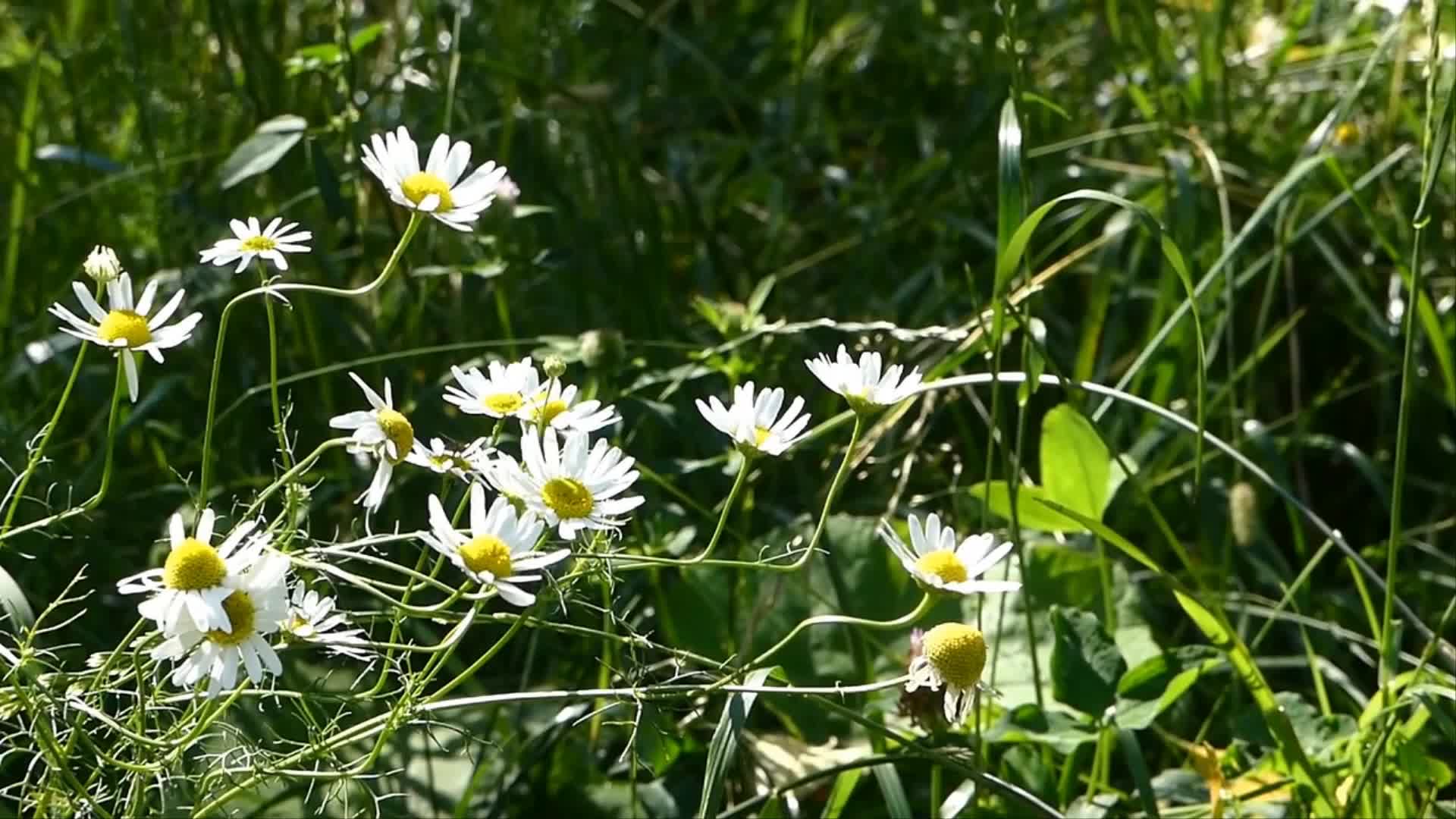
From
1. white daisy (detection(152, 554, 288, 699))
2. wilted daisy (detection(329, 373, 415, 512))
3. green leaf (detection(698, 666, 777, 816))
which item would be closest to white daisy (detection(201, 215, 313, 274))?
wilted daisy (detection(329, 373, 415, 512))

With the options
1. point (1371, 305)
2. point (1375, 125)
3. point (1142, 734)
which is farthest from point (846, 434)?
point (1375, 125)

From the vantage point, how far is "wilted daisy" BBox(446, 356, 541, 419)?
91cm

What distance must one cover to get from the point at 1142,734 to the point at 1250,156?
74 centimetres

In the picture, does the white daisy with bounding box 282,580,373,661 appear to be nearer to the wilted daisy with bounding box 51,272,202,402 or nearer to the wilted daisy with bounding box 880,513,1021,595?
the wilted daisy with bounding box 51,272,202,402

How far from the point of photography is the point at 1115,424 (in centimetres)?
159

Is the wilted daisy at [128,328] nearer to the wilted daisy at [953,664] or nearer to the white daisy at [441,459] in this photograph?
the white daisy at [441,459]

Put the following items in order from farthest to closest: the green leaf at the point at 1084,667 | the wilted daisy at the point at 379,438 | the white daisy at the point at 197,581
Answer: the green leaf at the point at 1084,667
the wilted daisy at the point at 379,438
the white daisy at the point at 197,581

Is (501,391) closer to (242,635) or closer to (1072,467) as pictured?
(242,635)

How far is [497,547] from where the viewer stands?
0.77 meters

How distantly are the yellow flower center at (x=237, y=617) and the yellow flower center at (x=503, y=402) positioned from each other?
199 millimetres

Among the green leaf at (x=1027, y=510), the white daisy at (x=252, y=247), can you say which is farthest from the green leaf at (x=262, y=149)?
the green leaf at (x=1027, y=510)

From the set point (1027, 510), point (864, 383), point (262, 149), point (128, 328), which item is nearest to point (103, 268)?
point (128, 328)

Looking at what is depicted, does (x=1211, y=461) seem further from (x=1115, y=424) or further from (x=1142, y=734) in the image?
(x=1142, y=734)

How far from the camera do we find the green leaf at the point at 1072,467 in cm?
136
